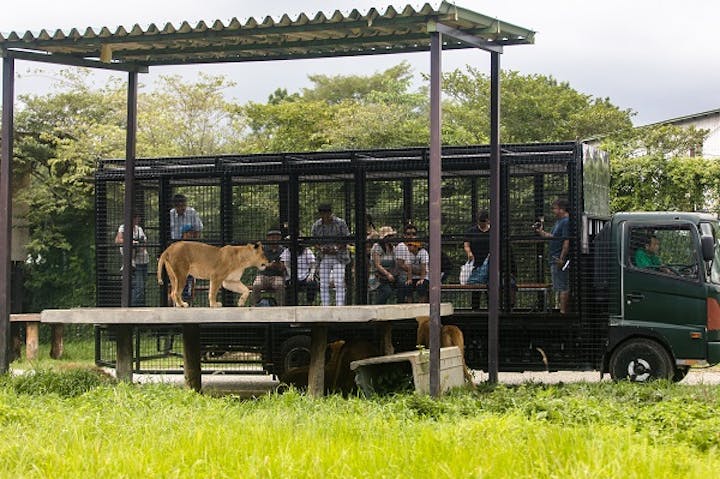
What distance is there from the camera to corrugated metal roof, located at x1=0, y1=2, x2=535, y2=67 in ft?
36.3

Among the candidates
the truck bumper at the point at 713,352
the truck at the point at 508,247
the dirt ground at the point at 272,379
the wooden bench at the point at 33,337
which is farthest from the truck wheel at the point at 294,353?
the wooden bench at the point at 33,337

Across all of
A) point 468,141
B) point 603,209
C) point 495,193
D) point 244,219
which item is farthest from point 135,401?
point 468,141

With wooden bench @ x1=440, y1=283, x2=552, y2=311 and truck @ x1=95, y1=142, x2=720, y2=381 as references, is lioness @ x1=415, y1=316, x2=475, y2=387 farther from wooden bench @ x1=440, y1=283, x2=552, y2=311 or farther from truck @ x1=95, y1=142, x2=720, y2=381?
truck @ x1=95, y1=142, x2=720, y2=381

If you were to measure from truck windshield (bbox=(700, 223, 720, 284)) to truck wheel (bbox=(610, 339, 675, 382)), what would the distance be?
0.96m

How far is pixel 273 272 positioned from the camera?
573 inches

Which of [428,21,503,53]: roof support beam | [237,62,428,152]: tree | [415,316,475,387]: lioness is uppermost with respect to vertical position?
[237,62,428,152]: tree

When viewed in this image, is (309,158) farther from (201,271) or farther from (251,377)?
(251,377)

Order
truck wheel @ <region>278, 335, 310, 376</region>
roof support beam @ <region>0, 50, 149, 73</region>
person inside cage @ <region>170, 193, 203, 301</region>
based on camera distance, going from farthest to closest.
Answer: person inside cage @ <region>170, 193, 203, 301</region>, truck wheel @ <region>278, 335, 310, 376</region>, roof support beam @ <region>0, 50, 149, 73</region>

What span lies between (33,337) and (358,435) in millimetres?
11635

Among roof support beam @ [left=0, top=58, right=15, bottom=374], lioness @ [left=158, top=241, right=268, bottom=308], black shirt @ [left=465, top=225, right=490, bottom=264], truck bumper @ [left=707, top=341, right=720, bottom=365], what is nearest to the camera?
roof support beam @ [left=0, top=58, right=15, bottom=374]

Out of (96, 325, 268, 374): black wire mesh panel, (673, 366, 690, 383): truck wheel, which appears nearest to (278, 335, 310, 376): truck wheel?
(96, 325, 268, 374): black wire mesh panel

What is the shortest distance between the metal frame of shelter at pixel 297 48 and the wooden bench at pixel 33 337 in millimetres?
5156

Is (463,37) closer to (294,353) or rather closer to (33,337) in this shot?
(294,353)

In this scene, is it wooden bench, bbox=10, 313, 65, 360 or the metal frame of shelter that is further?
wooden bench, bbox=10, 313, 65, 360
